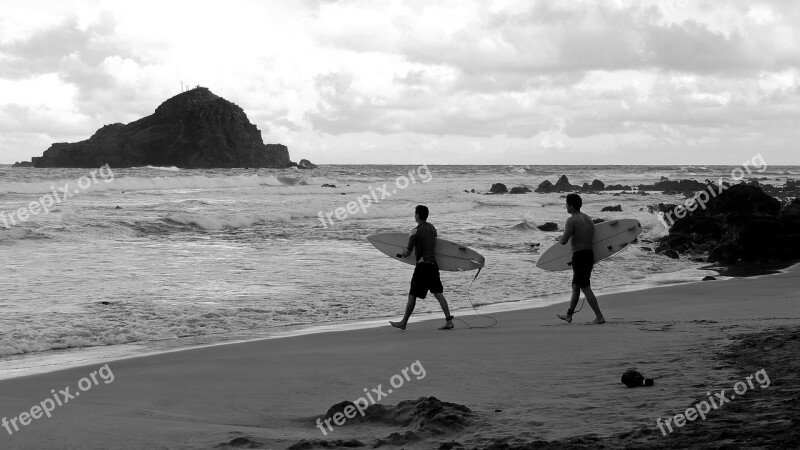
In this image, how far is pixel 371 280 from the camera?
14.8 m

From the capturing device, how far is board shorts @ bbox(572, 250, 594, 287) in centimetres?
1009

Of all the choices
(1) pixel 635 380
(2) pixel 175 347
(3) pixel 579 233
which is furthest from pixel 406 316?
(1) pixel 635 380

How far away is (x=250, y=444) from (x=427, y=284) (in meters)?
5.72

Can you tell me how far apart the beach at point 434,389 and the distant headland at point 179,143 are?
9721cm

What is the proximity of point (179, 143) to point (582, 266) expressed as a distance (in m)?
101

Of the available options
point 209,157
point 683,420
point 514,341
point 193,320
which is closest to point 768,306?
point 514,341

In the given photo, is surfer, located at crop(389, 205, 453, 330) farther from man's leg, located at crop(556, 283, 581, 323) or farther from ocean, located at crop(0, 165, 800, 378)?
man's leg, located at crop(556, 283, 581, 323)

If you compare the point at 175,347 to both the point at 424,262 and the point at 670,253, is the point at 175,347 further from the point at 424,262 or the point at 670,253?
the point at 670,253

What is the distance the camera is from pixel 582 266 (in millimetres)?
10141

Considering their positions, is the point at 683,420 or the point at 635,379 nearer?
the point at 683,420

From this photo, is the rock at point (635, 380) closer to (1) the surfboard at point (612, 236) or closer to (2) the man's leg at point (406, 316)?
(2) the man's leg at point (406, 316)

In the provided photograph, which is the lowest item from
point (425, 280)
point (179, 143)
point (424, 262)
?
point (425, 280)

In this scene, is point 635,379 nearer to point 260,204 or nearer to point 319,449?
point 319,449

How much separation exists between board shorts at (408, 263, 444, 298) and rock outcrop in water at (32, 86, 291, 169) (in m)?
95.4
